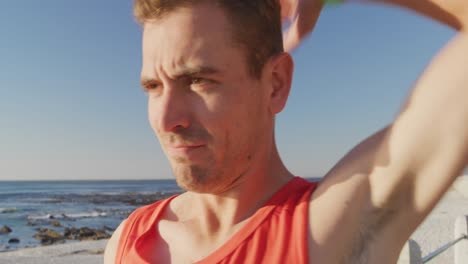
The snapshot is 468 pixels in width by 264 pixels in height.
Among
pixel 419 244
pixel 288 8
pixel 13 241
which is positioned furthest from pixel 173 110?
pixel 13 241

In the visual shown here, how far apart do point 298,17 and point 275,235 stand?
773 mm

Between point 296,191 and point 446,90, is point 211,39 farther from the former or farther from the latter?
point 446,90

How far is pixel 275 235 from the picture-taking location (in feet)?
4.30

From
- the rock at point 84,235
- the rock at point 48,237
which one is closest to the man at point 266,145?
the rock at point 84,235

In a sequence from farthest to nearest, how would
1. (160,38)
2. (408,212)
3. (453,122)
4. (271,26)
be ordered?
(271,26) < (160,38) < (408,212) < (453,122)

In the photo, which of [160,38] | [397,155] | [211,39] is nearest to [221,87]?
[211,39]

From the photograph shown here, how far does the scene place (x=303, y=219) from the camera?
1307 mm

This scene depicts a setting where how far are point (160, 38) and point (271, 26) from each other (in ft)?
1.26

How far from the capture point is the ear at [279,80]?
4.75ft

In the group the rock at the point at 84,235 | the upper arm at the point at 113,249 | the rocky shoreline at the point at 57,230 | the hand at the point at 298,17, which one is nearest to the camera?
the hand at the point at 298,17

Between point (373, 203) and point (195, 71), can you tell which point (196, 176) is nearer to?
point (195, 71)

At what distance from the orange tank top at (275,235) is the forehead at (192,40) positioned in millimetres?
486

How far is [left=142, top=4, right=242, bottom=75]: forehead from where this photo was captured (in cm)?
131

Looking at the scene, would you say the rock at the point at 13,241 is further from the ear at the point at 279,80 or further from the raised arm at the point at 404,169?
the raised arm at the point at 404,169
